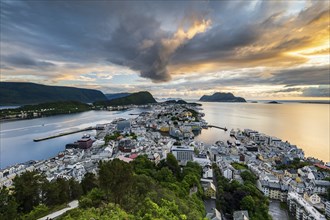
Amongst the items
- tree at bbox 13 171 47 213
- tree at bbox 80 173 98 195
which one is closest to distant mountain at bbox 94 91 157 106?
tree at bbox 80 173 98 195

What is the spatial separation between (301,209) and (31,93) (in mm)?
96111

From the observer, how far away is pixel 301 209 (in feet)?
26.2

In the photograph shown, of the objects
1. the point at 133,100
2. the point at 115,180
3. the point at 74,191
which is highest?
the point at 133,100

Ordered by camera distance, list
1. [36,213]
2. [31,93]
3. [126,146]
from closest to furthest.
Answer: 1. [36,213]
2. [126,146]
3. [31,93]

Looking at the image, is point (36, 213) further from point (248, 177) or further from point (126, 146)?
point (126, 146)

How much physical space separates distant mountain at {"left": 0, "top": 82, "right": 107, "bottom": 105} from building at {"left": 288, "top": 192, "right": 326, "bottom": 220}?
88.1 metres

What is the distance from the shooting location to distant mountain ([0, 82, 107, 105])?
72.1 meters

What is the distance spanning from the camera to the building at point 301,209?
7461mm

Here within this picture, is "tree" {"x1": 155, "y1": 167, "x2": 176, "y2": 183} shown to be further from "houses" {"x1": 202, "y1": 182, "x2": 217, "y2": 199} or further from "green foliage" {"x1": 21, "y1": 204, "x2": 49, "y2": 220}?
"green foliage" {"x1": 21, "y1": 204, "x2": 49, "y2": 220}

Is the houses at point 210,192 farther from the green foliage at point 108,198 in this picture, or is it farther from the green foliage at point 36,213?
the green foliage at point 36,213

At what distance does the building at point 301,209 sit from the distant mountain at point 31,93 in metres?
88.1

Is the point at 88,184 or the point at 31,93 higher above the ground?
the point at 31,93

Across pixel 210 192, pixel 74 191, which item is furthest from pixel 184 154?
pixel 74 191

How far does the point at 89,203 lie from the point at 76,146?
15874 mm
